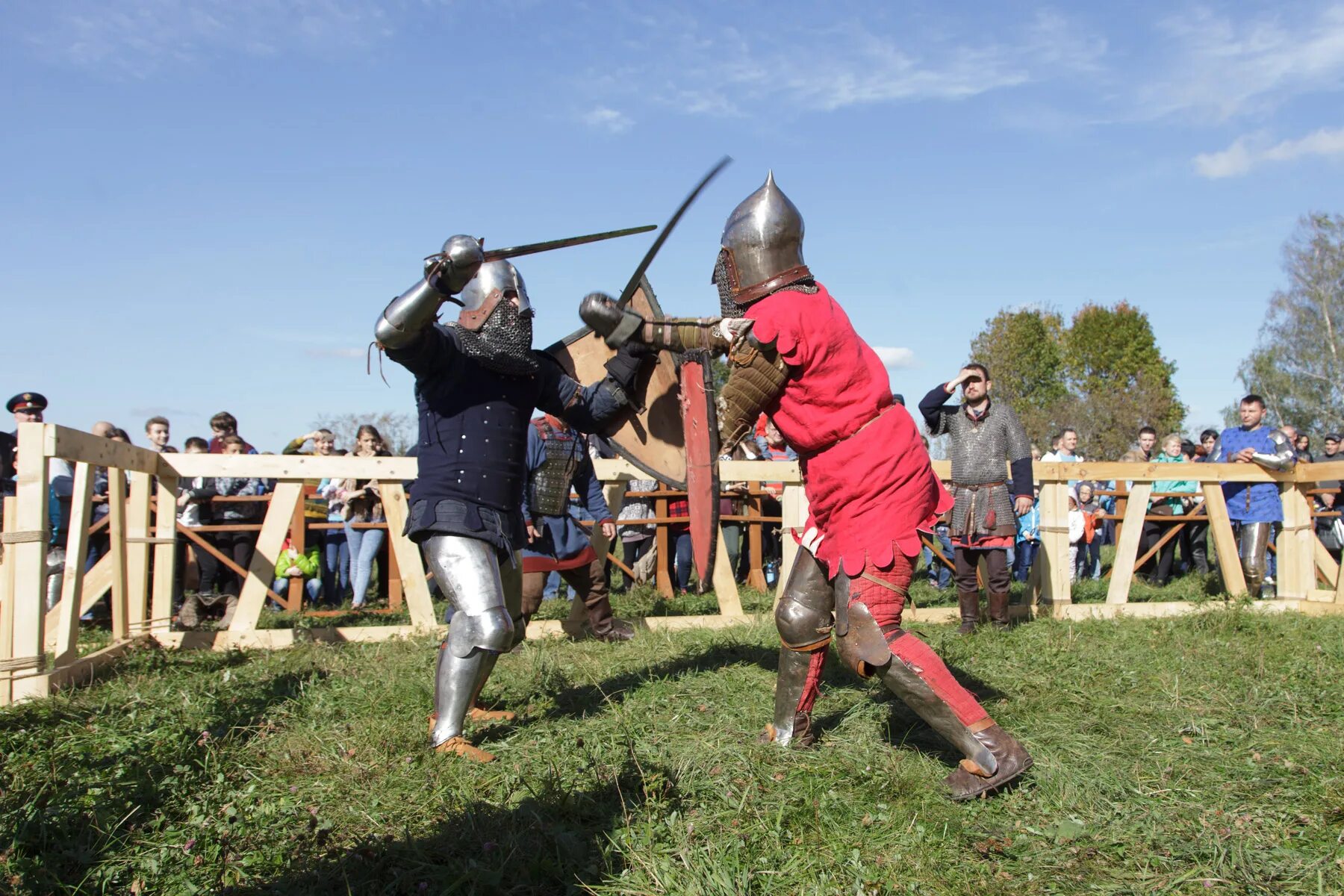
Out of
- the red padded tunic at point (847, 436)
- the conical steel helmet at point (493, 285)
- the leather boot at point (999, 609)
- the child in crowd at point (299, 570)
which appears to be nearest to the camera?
the red padded tunic at point (847, 436)

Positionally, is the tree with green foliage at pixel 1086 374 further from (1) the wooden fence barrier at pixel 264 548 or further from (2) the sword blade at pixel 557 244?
(2) the sword blade at pixel 557 244

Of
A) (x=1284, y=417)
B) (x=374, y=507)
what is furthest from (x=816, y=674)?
(x=1284, y=417)

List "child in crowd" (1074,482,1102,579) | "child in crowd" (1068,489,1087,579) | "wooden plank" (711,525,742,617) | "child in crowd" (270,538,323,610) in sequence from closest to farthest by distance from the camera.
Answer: "wooden plank" (711,525,742,617), "child in crowd" (270,538,323,610), "child in crowd" (1068,489,1087,579), "child in crowd" (1074,482,1102,579)

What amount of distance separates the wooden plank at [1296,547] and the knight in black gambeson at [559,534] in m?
4.67

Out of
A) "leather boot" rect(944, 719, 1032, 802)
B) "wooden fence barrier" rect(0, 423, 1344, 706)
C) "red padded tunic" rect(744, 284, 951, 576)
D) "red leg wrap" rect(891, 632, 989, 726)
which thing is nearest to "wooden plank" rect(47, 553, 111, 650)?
"wooden fence barrier" rect(0, 423, 1344, 706)

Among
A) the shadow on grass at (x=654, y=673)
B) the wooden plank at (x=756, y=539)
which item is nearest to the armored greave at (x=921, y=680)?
the shadow on grass at (x=654, y=673)

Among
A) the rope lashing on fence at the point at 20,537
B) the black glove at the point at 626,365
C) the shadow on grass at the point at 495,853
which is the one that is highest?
the black glove at the point at 626,365

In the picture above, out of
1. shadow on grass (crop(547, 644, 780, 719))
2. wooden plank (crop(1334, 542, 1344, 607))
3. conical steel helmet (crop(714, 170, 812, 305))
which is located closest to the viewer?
conical steel helmet (crop(714, 170, 812, 305))

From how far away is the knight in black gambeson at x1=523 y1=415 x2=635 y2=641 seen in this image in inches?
228

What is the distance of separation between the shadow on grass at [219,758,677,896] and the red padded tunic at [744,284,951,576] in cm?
99

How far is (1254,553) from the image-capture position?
7.41m

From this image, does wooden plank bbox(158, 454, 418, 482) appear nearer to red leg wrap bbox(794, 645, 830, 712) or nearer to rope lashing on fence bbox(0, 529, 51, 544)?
rope lashing on fence bbox(0, 529, 51, 544)

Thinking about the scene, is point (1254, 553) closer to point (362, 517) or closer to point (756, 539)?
point (756, 539)

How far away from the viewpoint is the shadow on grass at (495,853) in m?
2.45
